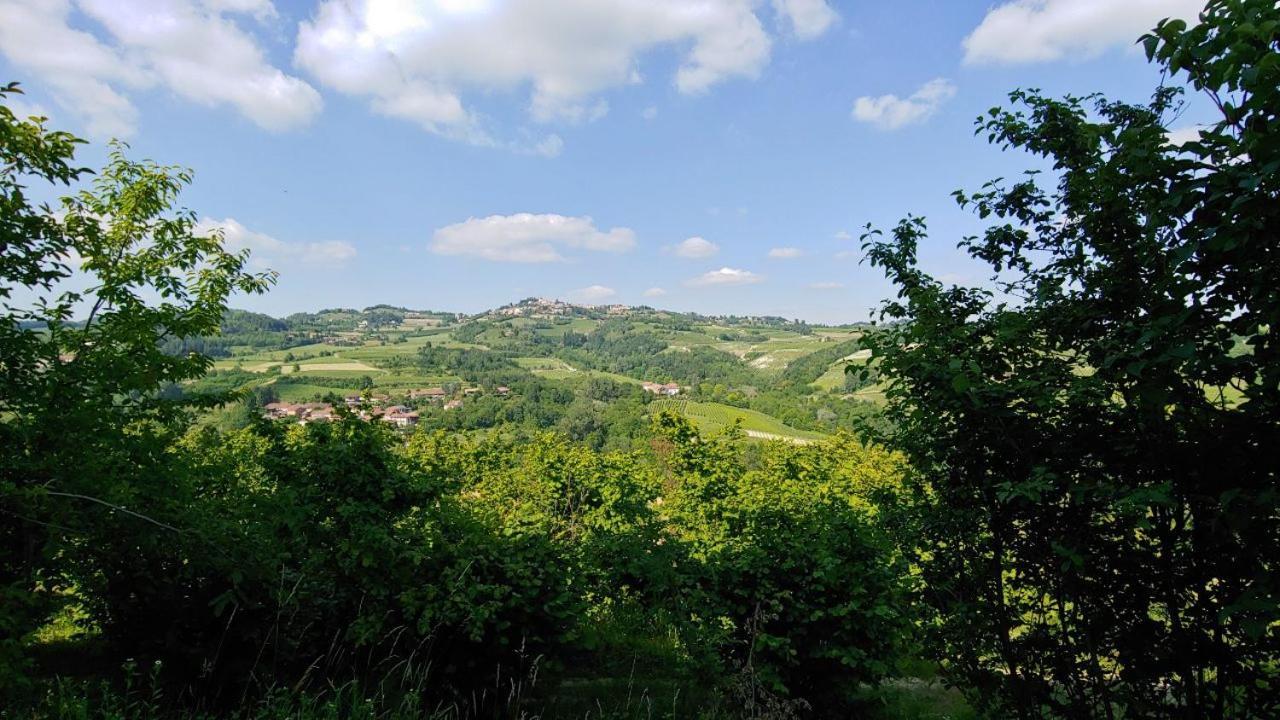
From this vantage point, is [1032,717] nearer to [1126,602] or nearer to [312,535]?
[1126,602]

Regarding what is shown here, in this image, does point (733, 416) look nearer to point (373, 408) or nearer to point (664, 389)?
point (664, 389)

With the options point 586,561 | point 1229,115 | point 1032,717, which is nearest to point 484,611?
point 586,561

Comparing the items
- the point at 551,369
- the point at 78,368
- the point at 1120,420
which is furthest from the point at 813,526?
the point at 551,369

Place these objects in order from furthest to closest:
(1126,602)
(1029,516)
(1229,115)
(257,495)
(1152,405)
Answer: (257,495)
(1029,516)
(1126,602)
(1152,405)
(1229,115)

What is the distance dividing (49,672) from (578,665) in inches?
233

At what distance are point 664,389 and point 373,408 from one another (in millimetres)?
95752

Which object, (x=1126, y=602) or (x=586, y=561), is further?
(x=586, y=561)

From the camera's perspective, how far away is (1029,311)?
3.77m

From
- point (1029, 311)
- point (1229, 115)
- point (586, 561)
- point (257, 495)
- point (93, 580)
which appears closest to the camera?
point (1229, 115)

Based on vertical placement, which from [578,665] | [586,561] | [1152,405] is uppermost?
[1152,405]

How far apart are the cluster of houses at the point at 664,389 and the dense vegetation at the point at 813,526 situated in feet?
285

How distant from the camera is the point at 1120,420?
3.07 metres

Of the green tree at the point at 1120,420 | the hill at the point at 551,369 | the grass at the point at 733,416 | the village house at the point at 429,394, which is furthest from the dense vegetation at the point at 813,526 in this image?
the village house at the point at 429,394

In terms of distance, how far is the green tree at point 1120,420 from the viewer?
2230 mm
